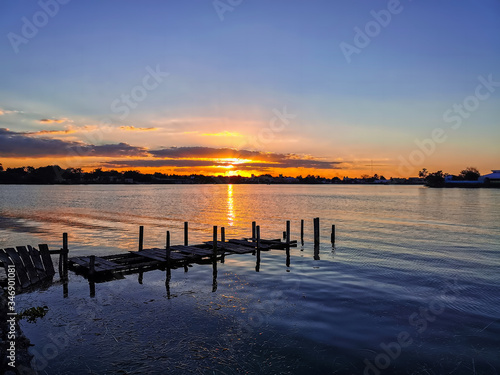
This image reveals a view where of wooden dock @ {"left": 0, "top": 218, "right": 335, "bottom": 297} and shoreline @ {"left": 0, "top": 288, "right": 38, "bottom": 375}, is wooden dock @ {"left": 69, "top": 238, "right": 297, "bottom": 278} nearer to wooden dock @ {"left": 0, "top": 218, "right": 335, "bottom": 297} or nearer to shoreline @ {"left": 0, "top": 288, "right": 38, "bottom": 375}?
wooden dock @ {"left": 0, "top": 218, "right": 335, "bottom": 297}

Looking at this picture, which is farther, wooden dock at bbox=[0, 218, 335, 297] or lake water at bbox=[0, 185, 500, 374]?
wooden dock at bbox=[0, 218, 335, 297]

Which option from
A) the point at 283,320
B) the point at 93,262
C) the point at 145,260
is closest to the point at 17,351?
the point at 93,262

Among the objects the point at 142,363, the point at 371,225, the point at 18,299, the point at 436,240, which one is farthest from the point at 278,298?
the point at 371,225

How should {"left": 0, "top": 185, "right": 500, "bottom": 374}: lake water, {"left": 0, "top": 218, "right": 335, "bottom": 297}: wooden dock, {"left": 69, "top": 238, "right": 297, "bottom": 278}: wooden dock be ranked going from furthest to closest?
{"left": 69, "top": 238, "right": 297, "bottom": 278}: wooden dock
{"left": 0, "top": 218, "right": 335, "bottom": 297}: wooden dock
{"left": 0, "top": 185, "right": 500, "bottom": 374}: lake water

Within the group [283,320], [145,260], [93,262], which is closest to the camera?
[283,320]

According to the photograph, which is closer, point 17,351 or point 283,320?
point 17,351

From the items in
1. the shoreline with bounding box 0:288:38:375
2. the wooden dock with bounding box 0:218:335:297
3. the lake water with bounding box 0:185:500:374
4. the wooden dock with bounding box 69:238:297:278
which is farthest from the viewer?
the wooden dock with bounding box 69:238:297:278

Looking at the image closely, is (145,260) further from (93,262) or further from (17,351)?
(17,351)

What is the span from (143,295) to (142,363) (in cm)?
726

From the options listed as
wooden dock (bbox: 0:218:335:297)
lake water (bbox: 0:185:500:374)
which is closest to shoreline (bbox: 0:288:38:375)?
lake water (bbox: 0:185:500:374)

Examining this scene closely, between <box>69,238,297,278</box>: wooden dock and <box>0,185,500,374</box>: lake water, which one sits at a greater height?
<box>69,238,297,278</box>: wooden dock

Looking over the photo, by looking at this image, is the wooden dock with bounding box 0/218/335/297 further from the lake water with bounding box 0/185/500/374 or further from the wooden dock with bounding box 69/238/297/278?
the lake water with bounding box 0/185/500/374

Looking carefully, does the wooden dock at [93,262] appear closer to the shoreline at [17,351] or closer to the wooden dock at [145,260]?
the wooden dock at [145,260]

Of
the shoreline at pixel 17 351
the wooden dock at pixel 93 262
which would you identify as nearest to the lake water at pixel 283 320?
the shoreline at pixel 17 351
